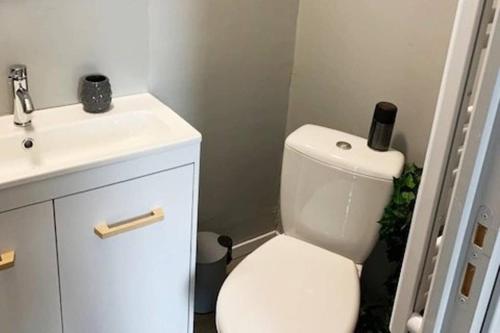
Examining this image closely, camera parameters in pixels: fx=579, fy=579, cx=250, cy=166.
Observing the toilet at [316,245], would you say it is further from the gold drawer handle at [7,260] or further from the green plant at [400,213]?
the gold drawer handle at [7,260]

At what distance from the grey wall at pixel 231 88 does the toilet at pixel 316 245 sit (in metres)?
0.37

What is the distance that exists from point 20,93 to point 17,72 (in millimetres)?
56

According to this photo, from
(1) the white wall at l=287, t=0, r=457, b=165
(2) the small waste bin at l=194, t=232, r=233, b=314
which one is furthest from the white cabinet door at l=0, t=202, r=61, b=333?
(1) the white wall at l=287, t=0, r=457, b=165

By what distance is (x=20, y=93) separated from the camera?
154cm

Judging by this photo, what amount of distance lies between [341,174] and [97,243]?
73cm

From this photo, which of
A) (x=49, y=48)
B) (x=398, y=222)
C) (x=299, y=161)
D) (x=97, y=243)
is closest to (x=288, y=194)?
(x=299, y=161)

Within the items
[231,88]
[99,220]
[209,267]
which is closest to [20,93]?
[99,220]

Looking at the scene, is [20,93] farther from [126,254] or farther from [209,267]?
[209,267]

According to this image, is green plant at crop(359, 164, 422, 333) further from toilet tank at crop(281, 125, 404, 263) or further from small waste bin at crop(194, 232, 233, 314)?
small waste bin at crop(194, 232, 233, 314)

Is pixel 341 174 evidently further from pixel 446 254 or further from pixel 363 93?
pixel 446 254

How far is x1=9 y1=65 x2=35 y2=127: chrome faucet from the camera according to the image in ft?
5.00

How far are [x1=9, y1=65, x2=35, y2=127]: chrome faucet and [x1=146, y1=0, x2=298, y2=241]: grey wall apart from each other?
0.43 m

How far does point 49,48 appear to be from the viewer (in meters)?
1.60

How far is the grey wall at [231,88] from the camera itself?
1881mm
